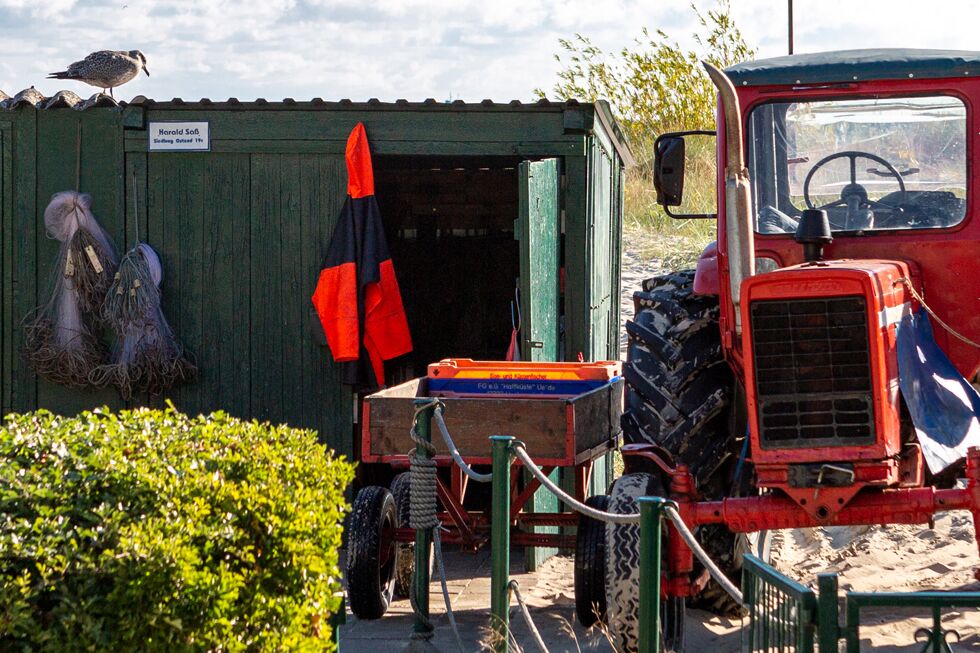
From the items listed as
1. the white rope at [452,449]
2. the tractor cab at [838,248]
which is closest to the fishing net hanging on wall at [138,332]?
the white rope at [452,449]

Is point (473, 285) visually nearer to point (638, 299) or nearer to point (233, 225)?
point (233, 225)

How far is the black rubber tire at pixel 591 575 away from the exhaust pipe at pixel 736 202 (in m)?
1.41

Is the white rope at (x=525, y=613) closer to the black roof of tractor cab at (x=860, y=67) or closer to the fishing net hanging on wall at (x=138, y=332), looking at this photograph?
the black roof of tractor cab at (x=860, y=67)

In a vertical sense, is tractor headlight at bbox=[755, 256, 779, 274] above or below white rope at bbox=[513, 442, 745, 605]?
above

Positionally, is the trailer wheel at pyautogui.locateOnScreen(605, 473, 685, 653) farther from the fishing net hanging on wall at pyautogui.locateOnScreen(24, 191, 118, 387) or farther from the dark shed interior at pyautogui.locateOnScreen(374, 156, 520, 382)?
the dark shed interior at pyautogui.locateOnScreen(374, 156, 520, 382)

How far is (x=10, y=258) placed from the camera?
27.6 feet

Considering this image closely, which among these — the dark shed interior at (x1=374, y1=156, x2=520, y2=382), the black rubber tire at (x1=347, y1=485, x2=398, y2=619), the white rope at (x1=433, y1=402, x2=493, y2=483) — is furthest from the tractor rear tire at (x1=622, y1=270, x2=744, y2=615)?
the dark shed interior at (x1=374, y1=156, x2=520, y2=382)

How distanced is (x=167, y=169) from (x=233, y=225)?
1.78 ft

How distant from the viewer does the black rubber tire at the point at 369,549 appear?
6137 mm

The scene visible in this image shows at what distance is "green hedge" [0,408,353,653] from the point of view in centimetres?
336

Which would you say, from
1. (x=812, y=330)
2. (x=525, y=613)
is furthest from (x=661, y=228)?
(x=525, y=613)

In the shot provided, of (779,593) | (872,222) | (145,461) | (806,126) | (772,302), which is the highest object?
(806,126)

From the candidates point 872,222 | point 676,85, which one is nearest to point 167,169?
point 872,222

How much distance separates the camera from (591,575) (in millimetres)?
5812
